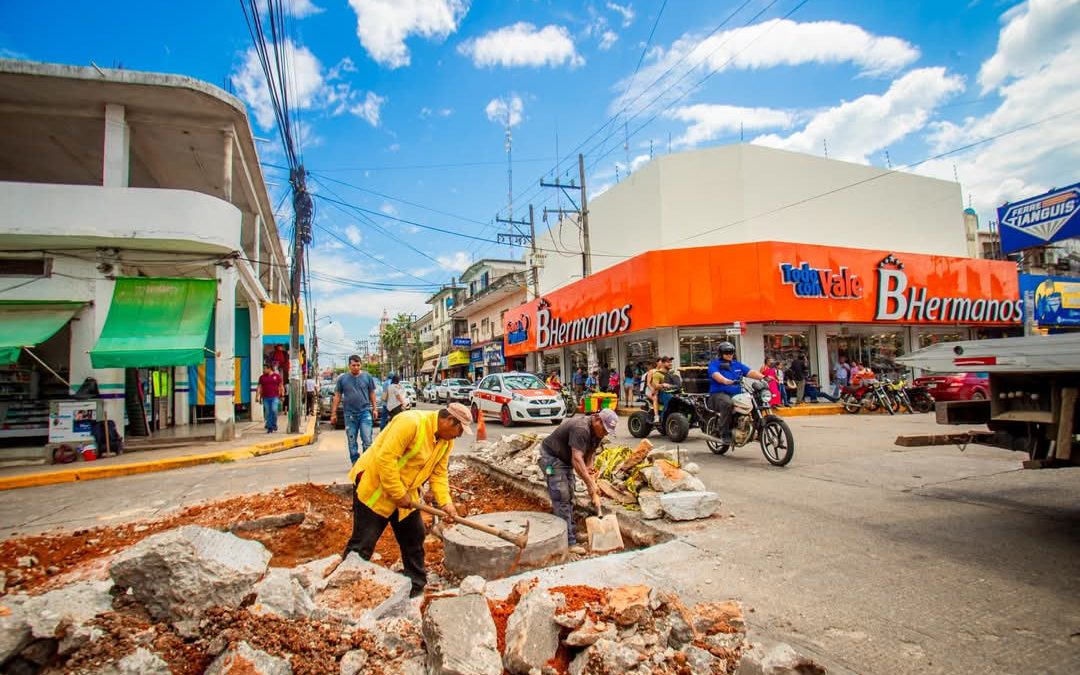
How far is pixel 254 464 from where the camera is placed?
9.66 metres

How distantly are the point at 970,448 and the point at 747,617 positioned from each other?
776 cm

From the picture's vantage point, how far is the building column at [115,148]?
11406 mm

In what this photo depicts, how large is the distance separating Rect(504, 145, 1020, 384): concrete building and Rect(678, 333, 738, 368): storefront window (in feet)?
0.16

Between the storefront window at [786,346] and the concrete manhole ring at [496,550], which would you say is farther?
the storefront window at [786,346]

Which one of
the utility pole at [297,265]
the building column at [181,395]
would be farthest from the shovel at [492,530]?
Answer: the building column at [181,395]

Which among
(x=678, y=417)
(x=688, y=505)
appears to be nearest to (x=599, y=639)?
(x=688, y=505)

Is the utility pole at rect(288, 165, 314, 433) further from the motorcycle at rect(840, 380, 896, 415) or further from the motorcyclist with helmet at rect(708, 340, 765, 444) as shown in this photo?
the motorcycle at rect(840, 380, 896, 415)

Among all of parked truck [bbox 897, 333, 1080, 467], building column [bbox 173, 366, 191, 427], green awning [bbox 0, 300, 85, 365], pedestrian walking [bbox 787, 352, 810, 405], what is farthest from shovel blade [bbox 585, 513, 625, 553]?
pedestrian walking [bbox 787, 352, 810, 405]

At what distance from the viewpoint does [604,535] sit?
15.0 feet

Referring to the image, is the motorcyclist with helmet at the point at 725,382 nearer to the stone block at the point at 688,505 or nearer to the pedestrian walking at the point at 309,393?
the stone block at the point at 688,505

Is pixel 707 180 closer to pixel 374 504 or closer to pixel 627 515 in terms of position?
pixel 627 515

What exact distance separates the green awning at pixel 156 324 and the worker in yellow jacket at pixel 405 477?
8999mm

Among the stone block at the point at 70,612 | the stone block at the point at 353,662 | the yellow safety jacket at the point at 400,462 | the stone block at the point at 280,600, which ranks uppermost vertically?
the yellow safety jacket at the point at 400,462

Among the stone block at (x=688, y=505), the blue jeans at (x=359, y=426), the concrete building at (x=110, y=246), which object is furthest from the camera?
the concrete building at (x=110, y=246)
